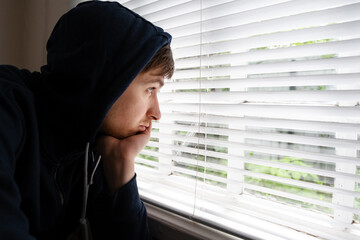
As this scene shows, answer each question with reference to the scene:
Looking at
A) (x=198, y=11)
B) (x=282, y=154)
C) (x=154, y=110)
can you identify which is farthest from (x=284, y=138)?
(x=198, y=11)

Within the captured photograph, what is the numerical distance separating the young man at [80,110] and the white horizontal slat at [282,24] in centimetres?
18

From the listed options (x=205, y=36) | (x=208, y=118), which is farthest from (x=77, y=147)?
→ (x=205, y=36)

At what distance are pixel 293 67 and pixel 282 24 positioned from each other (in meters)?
0.14

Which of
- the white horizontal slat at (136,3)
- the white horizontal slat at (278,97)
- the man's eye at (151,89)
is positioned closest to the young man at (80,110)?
the man's eye at (151,89)

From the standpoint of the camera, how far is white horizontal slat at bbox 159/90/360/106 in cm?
62

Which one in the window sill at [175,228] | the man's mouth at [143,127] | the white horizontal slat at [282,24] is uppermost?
the white horizontal slat at [282,24]

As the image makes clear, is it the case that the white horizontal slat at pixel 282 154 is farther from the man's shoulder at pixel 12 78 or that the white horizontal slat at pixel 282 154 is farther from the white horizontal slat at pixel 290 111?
the man's shoulder at pixel 12 78

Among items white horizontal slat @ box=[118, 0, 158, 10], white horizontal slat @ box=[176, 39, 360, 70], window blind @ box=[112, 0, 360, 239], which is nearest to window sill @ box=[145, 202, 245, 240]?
window blind @ box=[112, 0, 360, 239]

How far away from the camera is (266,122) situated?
725 mm

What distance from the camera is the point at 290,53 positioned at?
0.69 meters

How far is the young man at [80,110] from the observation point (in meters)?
0.61

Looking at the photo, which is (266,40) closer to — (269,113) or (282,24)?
(282,24)

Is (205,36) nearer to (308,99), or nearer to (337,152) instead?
(308,99)

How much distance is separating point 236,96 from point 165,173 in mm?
509
